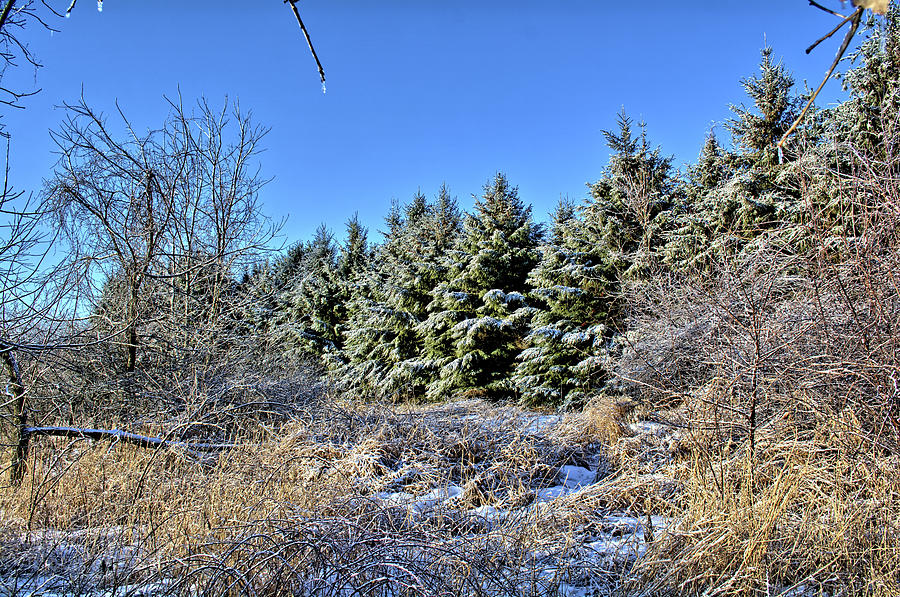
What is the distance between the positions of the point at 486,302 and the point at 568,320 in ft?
8.98

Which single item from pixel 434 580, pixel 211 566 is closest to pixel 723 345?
pixel 434 580

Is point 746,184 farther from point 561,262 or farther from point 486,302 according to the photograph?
point 486,302

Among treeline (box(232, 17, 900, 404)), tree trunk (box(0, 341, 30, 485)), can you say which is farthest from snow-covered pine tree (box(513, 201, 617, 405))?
tree trunk (box(0, 341, 30, 485))

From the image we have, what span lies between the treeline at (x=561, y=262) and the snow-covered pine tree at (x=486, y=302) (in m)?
0.04

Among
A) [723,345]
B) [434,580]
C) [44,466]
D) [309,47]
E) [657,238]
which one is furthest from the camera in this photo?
[657,238]

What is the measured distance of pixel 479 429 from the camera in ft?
20.9

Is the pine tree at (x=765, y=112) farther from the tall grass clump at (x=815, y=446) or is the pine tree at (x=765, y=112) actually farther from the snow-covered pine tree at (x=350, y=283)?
the snow-covered pine tree at (x=350, y=283)

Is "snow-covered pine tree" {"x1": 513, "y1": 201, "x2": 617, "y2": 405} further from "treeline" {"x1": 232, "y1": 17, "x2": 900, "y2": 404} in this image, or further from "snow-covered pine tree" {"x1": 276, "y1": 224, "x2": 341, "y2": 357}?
"snow-covered pine tree" {"x1": 276, "y1": 224, "x2": 341, "y2": 357}

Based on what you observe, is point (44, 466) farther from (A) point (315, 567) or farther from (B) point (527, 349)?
(B) point (527, 349)

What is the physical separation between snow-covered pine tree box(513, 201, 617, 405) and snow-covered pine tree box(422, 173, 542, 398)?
3.16 ft

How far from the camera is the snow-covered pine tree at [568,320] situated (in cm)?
1135

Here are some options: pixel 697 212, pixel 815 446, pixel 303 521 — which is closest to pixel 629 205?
pixel 697 212

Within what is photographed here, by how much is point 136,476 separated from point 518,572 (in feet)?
11.9

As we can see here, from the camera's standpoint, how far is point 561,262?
12500 millimetres
